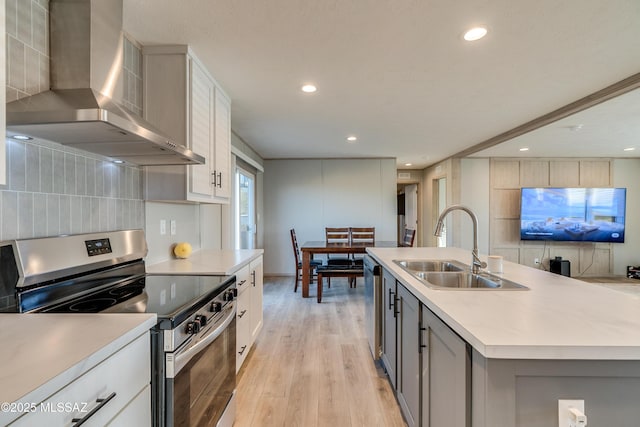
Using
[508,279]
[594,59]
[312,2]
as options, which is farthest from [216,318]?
[594,59]

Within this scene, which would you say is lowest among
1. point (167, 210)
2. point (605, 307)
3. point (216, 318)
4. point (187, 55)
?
point (216, 318)

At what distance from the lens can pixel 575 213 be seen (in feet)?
18.1

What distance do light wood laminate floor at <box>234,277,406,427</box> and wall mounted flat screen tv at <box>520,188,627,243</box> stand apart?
4.17 meters

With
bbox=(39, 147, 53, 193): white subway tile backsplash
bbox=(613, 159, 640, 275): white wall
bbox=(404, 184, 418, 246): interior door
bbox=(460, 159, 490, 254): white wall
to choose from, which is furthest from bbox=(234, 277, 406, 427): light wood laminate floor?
bbox=(613, 159, 640, 275): white wall

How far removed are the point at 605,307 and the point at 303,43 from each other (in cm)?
198

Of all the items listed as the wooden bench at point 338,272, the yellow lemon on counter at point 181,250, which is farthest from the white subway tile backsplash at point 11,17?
the wooden bench at point 338,272

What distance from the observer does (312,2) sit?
5.03ft

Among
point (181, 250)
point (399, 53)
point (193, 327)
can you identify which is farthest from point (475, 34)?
point (181, 250)

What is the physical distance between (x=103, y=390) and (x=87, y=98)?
108 cm

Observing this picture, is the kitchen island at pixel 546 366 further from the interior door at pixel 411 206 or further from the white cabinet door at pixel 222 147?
the interior door at pixel 411 206

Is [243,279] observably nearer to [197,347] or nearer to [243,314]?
[243,314]

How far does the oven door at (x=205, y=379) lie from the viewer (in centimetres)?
107

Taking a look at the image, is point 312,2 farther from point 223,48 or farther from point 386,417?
point 386,417

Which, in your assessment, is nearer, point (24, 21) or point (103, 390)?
point (103, 390)
